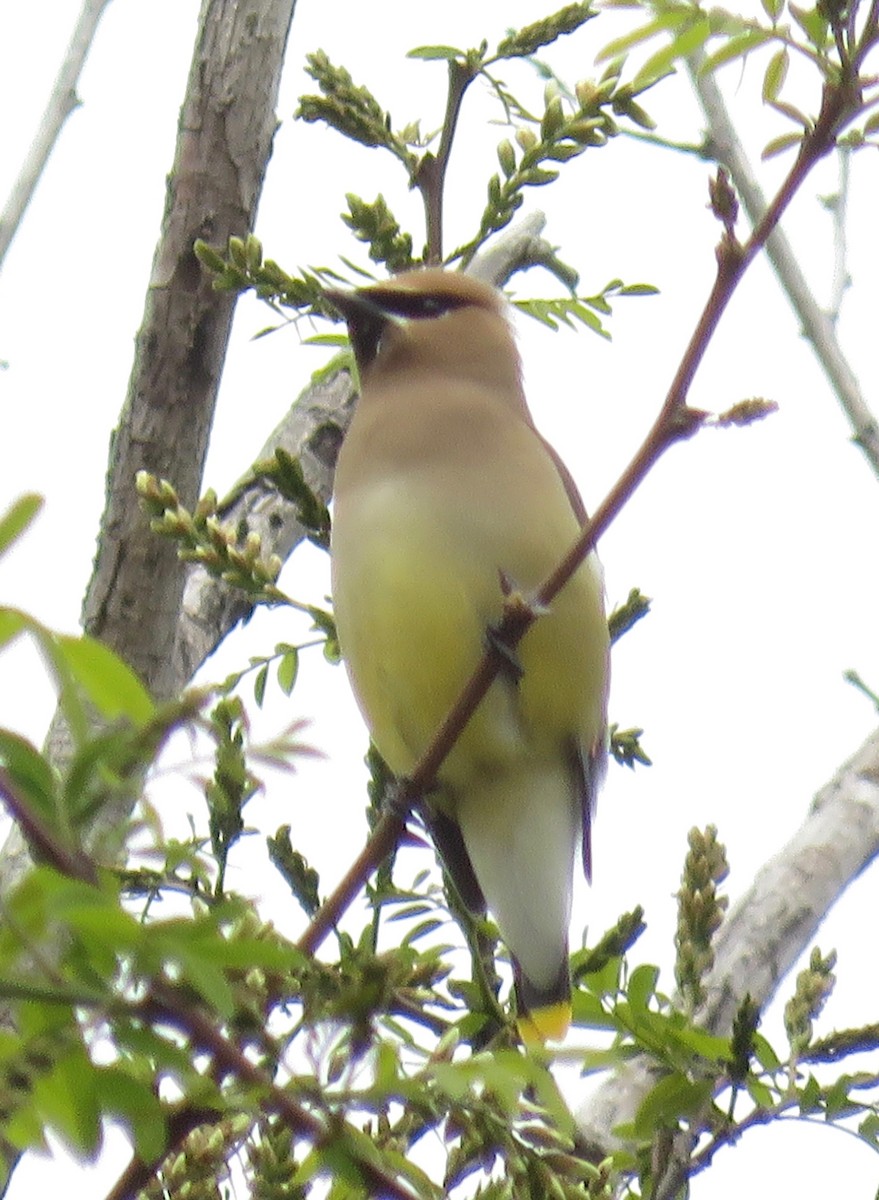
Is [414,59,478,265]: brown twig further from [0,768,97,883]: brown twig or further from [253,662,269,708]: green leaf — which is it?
[0,768,97,883]: brown twig

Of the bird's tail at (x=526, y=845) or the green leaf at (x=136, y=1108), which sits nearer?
the green leaf at (x=136, y=1108)

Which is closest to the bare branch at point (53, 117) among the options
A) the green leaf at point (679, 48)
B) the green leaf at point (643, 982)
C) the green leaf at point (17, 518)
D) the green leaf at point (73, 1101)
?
the green leaf at point (679, 48)

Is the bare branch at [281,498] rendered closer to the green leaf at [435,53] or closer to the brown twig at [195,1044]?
the green leaf at [435,53]

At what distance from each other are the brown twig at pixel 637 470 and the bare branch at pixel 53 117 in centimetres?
119

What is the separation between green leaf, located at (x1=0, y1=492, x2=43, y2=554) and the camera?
4.02ft

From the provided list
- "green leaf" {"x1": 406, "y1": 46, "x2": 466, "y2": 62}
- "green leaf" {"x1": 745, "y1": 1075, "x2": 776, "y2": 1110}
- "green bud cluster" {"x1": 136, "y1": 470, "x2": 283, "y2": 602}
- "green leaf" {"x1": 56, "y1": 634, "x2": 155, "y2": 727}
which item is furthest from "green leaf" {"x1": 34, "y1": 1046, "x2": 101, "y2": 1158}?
"green leaf" {"x1": 406, "y1": 46, "x2": 466, "y2": 62}

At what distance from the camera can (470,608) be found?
3193 millimetres

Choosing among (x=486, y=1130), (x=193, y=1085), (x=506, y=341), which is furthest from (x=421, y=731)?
(x=193, y=1085)

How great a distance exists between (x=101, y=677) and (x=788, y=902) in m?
2.56

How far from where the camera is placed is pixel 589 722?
3.39 m

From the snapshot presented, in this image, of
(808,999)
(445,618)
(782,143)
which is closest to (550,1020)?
(445,618)

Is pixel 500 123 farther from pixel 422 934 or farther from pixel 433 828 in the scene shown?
pixel 422 934

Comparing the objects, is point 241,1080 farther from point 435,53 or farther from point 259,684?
point 435,53

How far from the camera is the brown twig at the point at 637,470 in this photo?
1.74 meters
